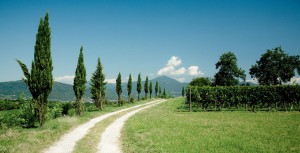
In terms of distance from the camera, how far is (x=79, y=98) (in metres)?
28.9

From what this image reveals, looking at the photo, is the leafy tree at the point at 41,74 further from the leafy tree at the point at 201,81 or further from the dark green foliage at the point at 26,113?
the leafy tree at the point at 201,81

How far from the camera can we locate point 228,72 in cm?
7438

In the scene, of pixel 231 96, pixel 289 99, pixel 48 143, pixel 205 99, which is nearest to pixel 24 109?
pixel 48 143

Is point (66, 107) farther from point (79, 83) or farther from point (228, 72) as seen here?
point (228, 72)

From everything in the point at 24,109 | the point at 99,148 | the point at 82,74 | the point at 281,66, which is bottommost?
the point at 99,148

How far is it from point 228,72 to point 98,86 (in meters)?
50.8

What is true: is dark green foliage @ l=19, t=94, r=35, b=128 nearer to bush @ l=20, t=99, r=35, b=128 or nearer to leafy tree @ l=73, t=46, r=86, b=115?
bush @ l=20, t=99, r=35, b=128

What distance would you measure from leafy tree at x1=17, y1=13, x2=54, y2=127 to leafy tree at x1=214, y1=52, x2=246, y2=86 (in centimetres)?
6326

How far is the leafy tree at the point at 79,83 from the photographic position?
27938 millimetres

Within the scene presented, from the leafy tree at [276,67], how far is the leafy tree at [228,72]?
20.0 ft

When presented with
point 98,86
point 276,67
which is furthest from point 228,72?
point 98,86

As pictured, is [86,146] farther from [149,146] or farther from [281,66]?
[281,66]

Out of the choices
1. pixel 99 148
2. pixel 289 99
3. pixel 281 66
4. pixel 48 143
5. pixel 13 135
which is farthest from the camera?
pixel 281 66

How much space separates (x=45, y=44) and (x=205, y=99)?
26887mm
